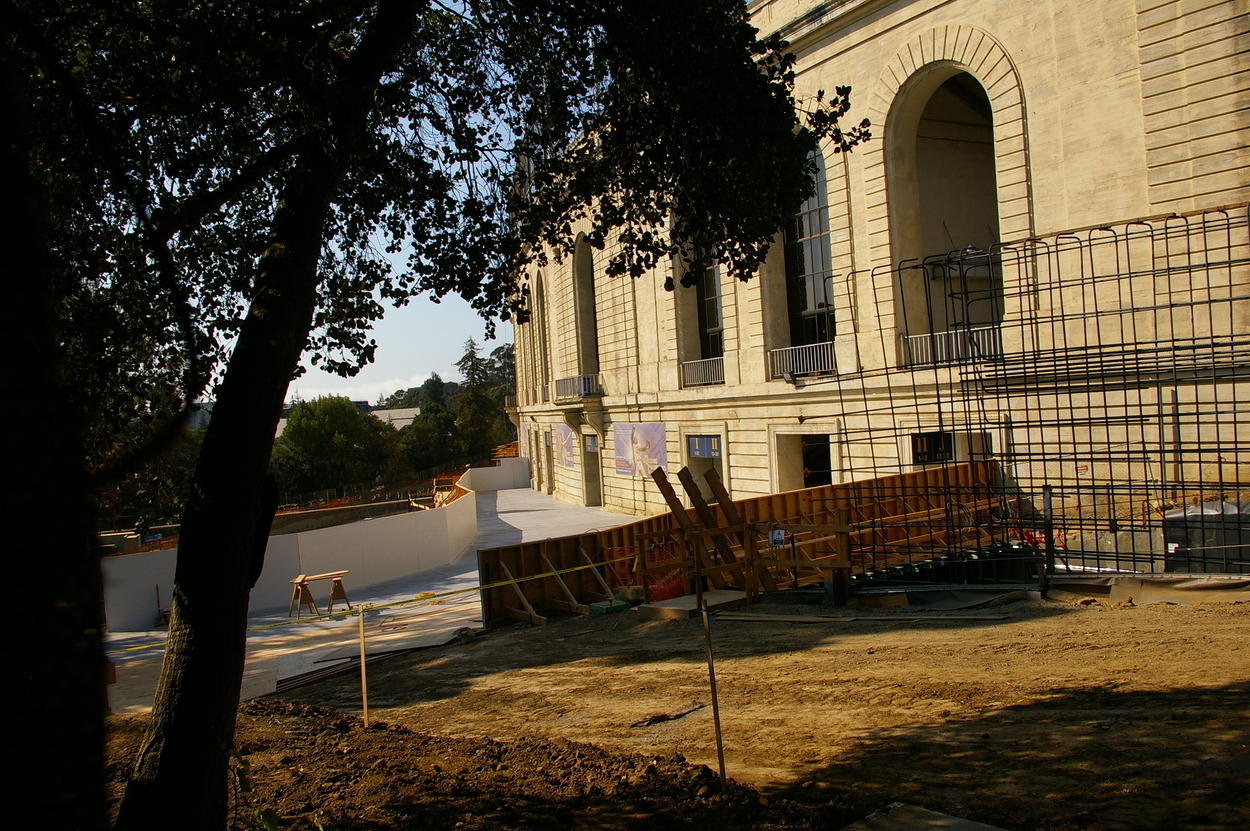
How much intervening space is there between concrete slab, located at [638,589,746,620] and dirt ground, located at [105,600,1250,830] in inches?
77.6

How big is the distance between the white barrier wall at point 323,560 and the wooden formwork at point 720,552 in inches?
336

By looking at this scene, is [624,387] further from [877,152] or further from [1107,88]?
[1107,88]

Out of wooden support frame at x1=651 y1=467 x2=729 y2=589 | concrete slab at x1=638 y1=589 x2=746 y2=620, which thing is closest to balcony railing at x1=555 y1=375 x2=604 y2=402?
wooden support frame at x1=651 y1=467 x2=729 y2=589

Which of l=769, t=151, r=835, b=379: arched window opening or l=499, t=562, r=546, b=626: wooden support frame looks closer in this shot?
l=499, t=562, r=546, b=626: wooden support frame

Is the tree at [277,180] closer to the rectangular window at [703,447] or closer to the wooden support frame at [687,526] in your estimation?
the wooden support frame at [687,526]

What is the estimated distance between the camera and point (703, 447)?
3073cm

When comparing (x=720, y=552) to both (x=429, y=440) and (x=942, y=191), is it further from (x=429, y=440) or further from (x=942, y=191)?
(x=429, y=440)

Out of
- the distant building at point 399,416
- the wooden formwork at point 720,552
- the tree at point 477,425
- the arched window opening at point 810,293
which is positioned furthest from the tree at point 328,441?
the distant building at point 399,416

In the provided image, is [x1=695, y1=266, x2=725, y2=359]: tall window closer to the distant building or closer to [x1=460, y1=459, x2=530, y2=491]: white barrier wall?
[x1=460, y1=459, x2=530, y2=491]: white barrier wall

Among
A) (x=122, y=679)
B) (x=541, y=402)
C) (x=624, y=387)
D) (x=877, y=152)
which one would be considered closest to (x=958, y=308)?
(x=877, y=152)

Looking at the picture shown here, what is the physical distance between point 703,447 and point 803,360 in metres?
5.92

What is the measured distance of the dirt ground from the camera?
16.0 feet

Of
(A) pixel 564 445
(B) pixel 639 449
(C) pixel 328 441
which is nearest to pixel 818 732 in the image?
(B) pixel 639 449

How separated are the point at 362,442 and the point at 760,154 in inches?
2313
